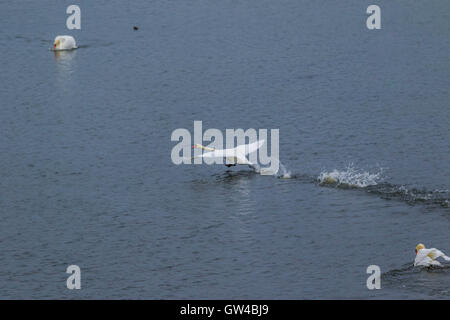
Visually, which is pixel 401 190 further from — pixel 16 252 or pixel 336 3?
pixel 336 3

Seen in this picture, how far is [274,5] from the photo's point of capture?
112750 mm


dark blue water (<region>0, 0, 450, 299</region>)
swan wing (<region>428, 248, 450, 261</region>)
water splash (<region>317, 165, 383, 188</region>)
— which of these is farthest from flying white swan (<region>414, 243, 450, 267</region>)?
water splash (<region>317, 165, 383, 188</region>)

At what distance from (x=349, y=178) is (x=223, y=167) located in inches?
339

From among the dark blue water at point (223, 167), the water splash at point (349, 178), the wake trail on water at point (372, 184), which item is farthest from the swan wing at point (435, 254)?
the water splash at point (349, 178)

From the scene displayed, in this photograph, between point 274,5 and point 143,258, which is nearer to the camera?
point 143,258

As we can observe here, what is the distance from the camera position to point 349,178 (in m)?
69.1

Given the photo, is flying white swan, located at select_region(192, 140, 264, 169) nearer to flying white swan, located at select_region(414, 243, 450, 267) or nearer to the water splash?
the water splash

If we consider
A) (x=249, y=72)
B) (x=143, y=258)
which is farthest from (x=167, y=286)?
(x=249, y=72)

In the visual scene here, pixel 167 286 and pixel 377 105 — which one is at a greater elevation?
pixel 377 105

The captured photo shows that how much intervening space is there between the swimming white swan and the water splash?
40468mm

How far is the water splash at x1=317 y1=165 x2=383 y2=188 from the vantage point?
68.4 metres

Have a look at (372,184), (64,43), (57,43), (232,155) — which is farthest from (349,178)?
(57,43)
